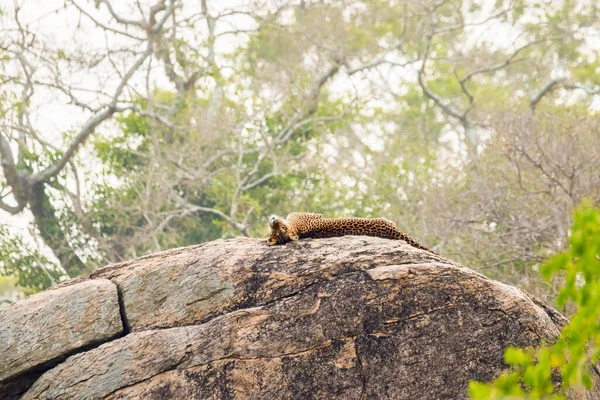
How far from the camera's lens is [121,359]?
262 inches

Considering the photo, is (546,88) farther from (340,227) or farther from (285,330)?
(285,330)

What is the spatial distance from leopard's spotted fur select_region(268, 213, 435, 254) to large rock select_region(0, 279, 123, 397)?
5.63 feet

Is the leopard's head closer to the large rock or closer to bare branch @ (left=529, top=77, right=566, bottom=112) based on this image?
the large rock

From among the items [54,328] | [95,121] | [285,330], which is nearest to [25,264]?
[95,121]

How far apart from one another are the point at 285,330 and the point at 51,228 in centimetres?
2044

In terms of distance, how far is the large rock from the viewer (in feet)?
23.1

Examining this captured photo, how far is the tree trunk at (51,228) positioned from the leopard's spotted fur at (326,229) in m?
18.3

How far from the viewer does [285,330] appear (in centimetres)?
650

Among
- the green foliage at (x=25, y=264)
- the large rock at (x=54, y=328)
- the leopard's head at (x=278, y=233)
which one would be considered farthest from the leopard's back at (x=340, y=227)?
the green foliage at (x=25, y=264)

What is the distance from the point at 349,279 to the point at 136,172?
762 inches

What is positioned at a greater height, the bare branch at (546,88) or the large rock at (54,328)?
the bare branch at (546,88)

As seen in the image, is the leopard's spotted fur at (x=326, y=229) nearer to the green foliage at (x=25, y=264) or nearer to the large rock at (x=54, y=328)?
the large rock at (x=54, y=328)

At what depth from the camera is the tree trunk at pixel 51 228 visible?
81.0 ft

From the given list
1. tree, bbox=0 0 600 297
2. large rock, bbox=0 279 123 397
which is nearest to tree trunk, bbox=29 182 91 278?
tree, bbox=0 0 600 297
